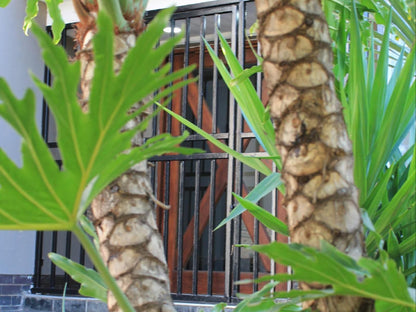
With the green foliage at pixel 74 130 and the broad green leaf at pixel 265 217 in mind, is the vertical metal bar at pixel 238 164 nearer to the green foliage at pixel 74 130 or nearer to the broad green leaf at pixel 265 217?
the broad green leaf at pixel 265 217

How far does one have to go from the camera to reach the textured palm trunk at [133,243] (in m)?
0.81

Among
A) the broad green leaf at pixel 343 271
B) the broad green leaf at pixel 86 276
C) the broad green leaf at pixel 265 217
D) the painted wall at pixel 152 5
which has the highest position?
the painted wall at pixel 152 5

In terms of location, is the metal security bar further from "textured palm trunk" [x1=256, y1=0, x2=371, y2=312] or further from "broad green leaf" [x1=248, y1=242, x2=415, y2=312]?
"broad green leaf" [x1=248, y1=242, x2=415, y2=312]

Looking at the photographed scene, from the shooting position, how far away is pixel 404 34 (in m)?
1.72

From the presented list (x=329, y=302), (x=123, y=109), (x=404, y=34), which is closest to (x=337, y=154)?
(x=329, y=302)

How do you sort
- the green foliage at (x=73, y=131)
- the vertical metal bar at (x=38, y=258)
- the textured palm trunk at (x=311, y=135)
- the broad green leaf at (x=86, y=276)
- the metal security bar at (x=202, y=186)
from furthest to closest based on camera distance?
the vertical metal bar at (x=38, y=258) → the metal security bar at (x=202, y=186) → the broad green leaf at (x=86, y=276) → the textured palm trunk at (x=311, y=135) → the green foliage at (x=73, y=131)

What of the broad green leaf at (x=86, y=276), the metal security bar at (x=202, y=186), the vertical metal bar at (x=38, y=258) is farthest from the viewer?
the vertical metal bar at (x=38, y=258)

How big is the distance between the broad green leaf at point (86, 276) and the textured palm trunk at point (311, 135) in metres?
0.37

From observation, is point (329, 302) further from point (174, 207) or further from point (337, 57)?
point (174, 207)

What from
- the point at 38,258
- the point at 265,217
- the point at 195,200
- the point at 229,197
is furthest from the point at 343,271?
the point at 38,258

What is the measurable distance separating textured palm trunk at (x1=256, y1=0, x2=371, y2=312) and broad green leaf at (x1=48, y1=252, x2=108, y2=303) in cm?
37

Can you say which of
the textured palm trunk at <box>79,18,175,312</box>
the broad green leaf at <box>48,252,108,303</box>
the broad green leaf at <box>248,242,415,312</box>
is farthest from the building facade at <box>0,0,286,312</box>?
the broad green leaf at <box>248,242,415,312</box>

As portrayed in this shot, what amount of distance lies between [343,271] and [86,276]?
51cm

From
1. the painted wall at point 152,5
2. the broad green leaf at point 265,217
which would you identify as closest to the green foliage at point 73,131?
the broad green leaf at point 265,217
